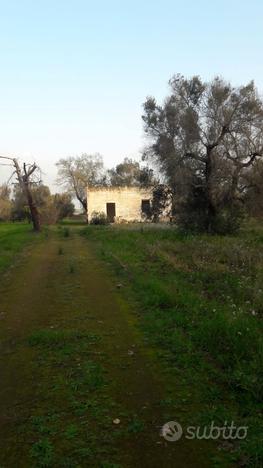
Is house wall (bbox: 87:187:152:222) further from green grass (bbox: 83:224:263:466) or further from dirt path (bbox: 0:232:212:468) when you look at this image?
dirt path (bbox: 0:232:212:468)

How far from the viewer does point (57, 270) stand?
14.7 m

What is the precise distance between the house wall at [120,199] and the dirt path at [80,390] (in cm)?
4132

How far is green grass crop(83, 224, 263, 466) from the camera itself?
4902 millimetres

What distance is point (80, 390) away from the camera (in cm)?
544

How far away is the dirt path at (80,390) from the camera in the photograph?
163 inches

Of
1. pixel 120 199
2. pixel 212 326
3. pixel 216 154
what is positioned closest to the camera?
pixel 212 326

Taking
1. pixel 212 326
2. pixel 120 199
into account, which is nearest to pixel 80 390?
pixel 212 326

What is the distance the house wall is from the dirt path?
41.3 metres

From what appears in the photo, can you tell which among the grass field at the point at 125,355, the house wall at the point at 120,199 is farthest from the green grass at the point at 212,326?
the house wall at the point at 120,199

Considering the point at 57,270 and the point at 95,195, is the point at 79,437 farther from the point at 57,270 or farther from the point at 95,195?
the point at 95,195

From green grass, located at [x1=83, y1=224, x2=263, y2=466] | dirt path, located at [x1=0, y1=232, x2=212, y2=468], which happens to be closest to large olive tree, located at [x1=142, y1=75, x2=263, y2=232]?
green grass, located at [x1=83, y1=224, x2=263, y2=466]

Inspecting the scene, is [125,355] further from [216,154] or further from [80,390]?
[216,154]

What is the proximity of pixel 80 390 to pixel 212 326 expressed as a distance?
2.55 m

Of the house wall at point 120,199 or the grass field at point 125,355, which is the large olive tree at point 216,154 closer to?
the grass field at point 125,355
